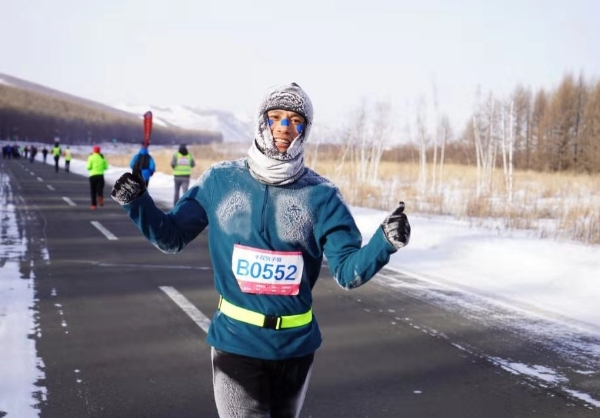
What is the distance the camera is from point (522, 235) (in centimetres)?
1284

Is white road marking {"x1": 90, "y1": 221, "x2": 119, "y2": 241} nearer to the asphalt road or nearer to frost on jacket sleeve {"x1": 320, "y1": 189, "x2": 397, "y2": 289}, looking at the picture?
the asphalt road

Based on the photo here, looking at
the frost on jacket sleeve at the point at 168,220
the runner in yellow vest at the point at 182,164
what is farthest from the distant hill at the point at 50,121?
the frost on jacket sleeve at the point at 168,220

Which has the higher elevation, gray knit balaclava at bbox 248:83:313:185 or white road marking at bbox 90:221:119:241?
gray knit balaclava at bbox 248:83:313:185

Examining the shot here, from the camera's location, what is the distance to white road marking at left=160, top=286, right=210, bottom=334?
621cm

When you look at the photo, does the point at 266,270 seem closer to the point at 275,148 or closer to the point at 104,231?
the point at 275,148

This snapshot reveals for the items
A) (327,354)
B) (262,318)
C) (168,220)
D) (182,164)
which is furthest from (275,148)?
(182,164)

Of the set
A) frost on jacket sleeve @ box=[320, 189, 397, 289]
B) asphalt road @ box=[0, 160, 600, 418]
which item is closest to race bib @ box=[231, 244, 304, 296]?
frost on jacket sleeve @ box=[320, 189, 397, 289]

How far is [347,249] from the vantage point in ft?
7.75

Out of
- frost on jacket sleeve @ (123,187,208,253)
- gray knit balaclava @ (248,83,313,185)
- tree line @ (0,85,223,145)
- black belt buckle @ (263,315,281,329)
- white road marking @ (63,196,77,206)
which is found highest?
tree line @ (0,85,223,145)

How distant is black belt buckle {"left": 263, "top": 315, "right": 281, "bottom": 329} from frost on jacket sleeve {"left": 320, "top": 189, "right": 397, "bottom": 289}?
0.88 feet

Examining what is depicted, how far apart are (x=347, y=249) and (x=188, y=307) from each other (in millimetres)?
4732

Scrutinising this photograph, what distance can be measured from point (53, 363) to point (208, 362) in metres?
1.15

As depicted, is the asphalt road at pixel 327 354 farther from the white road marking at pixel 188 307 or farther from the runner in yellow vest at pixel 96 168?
the runner in yellow vest at pixel 96 168

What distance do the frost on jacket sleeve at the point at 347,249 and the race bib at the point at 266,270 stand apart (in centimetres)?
14
